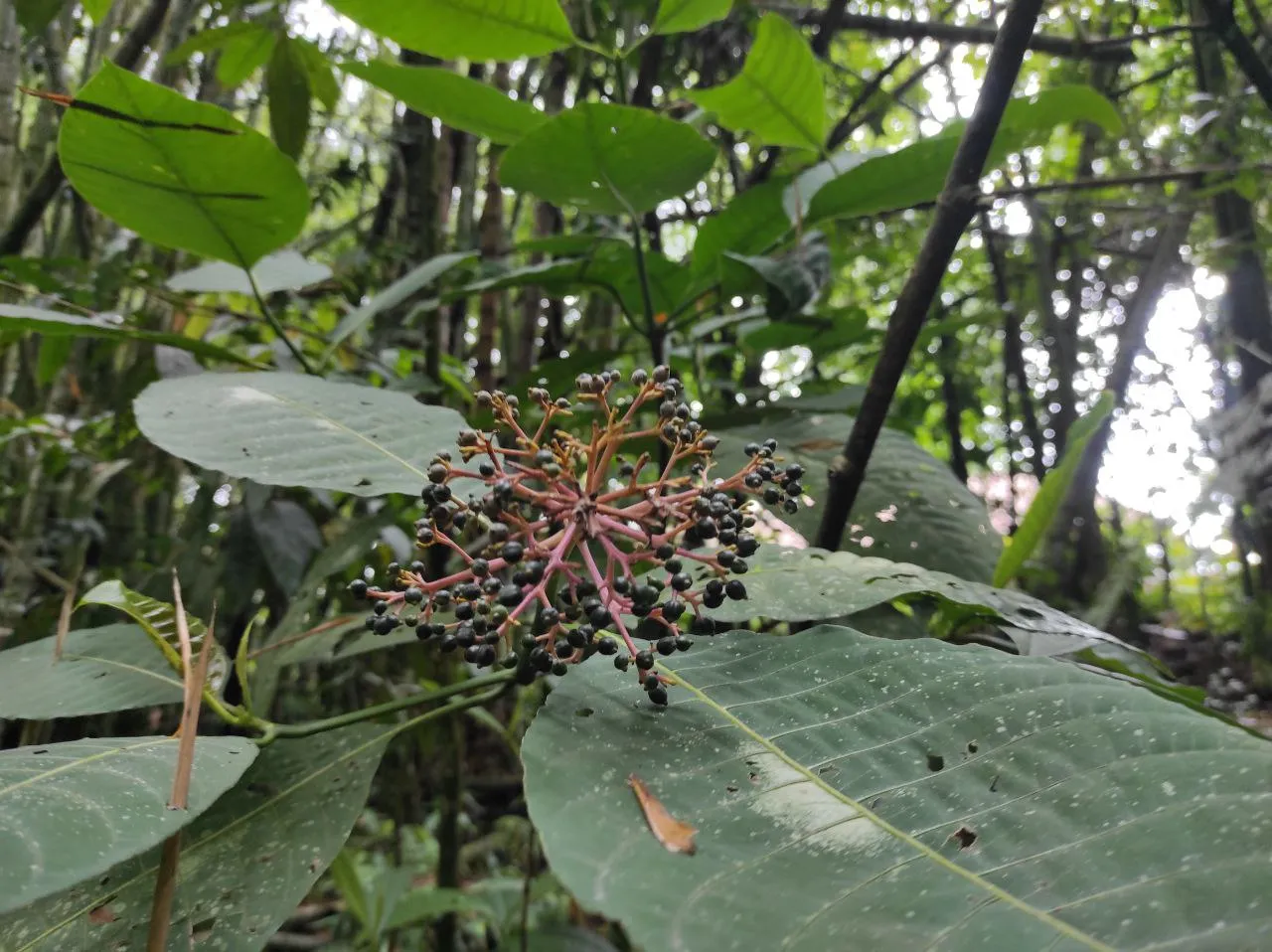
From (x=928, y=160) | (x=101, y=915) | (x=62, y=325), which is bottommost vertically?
(x=101, y=915)

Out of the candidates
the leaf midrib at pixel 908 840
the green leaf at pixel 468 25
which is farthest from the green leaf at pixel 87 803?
the green leaf at pixel 468 25

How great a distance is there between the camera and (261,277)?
3.85 ft

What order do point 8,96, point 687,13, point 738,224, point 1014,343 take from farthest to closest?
point 1014,343 → point 8,96 → point 738,224 → point 687,13

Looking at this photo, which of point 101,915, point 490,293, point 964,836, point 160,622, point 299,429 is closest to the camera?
point 964,836

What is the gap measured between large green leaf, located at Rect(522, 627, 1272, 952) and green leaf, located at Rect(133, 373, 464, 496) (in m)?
0.31

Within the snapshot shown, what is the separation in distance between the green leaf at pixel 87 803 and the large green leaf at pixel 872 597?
41 centimetres

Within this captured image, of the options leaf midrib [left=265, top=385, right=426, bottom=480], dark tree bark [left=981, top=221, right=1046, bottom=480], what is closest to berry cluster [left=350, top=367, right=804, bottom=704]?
leaf midrib [left=265, top=385, right=426, bottom=480]

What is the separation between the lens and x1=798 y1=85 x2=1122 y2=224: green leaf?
98 cm

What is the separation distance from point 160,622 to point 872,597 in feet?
2.05

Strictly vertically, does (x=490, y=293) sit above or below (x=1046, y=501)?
above

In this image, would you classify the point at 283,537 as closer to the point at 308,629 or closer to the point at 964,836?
the point at 308,629

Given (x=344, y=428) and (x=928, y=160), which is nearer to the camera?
(x=344, y=428)

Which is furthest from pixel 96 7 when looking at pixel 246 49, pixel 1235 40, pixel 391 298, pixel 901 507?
pixel 1235 40

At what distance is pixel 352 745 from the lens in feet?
2.37
